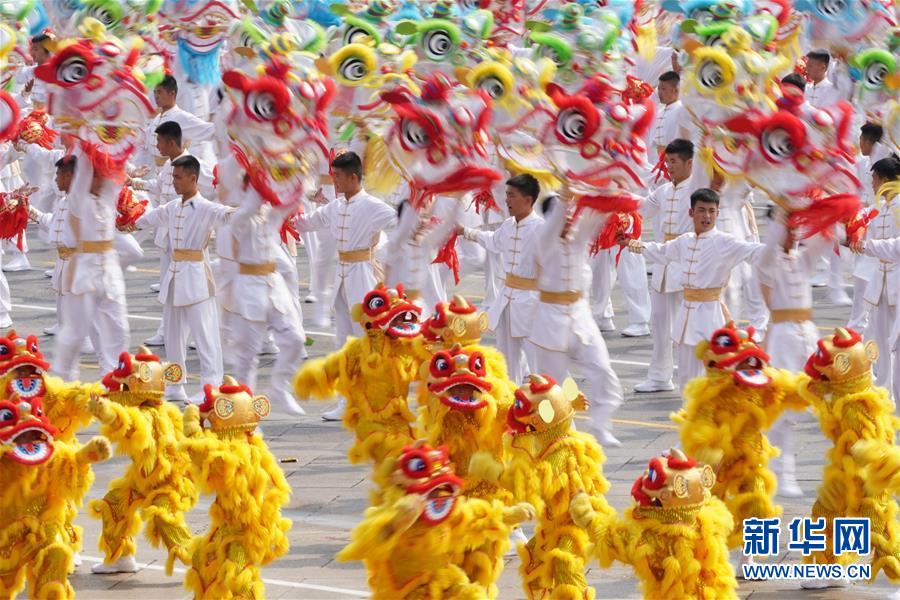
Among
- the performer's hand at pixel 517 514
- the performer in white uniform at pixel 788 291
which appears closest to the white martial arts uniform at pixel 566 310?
the performer in white uniform at pixel 788 291

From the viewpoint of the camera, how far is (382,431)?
12.3m

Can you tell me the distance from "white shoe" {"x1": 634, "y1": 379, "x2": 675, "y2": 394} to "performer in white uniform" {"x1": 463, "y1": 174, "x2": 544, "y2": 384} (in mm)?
1812

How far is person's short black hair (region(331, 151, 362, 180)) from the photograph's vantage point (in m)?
15.5

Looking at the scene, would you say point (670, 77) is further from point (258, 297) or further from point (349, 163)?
point (258, 297)

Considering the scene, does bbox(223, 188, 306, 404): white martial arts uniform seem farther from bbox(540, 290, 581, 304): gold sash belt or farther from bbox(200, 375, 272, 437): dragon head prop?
bbox(200, 375, 272, 437): dragon head prop

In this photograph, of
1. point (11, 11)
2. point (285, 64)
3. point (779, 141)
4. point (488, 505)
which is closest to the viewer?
point (488, 505)

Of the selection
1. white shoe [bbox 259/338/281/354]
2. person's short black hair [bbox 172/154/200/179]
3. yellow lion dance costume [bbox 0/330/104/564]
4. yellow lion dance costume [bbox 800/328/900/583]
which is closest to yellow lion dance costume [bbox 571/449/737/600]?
yellow lion dance costume [bbox 800/328/900/583]

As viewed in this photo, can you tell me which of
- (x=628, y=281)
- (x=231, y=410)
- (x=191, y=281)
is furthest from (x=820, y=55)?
(x=231, y=410)

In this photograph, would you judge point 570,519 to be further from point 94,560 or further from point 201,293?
point 201,293

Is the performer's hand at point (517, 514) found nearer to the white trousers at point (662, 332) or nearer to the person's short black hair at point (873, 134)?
the white trousers at point (662, 332)

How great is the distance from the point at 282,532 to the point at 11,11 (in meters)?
9.46

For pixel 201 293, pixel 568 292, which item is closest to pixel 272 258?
pixel 201 293

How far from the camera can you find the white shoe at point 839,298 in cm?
1930

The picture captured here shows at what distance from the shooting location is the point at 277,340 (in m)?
15.5
